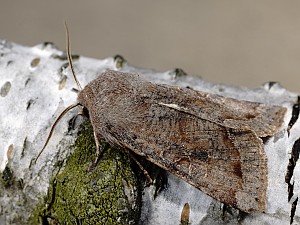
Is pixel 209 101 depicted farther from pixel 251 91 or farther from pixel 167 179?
pixel 167 179

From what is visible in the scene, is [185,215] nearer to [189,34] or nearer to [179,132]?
[179,132]

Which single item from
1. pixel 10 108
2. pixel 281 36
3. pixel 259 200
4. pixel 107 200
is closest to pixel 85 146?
pixel 107 200

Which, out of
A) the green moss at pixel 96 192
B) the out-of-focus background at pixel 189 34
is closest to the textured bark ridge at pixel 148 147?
the green moss at pixel 96 192

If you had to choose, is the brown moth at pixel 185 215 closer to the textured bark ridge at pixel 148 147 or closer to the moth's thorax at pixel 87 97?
the textured bark ridge at pixel 148 147

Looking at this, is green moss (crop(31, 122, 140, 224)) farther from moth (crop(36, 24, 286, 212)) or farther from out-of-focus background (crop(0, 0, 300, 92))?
out-of-focus background (crop(0, 0, 300, 92))

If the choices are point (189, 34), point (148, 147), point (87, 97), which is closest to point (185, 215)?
point (148, 147)

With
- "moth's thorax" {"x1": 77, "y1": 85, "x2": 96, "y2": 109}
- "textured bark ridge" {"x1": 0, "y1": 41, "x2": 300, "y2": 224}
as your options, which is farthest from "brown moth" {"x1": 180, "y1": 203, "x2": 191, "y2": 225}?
"moth's thorax" {"x1": 77, "y1": 85, "x2": 96, "y2": 109}

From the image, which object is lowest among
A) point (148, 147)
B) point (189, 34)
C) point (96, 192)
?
point (96, 192)
